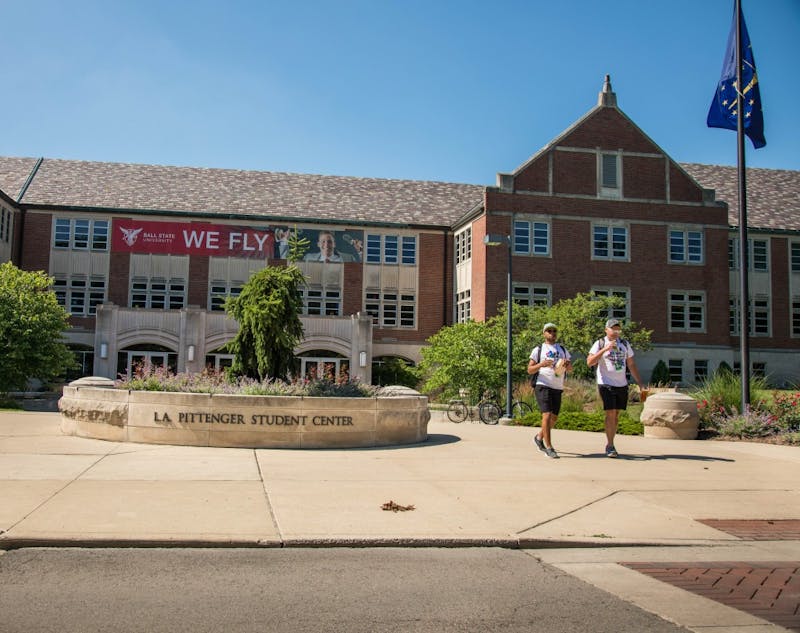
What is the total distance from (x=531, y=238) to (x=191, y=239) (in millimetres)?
16099

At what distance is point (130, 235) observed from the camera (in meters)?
37.9

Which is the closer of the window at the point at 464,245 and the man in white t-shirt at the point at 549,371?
the man in white t-shirt at the point at 549,371

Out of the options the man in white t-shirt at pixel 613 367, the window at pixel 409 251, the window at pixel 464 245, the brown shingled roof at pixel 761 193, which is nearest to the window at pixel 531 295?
the window at pixel 464 245

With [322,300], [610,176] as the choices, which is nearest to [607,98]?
[610,176]

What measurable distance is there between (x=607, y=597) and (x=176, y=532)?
3269 mm

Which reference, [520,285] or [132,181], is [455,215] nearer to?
[520,285]

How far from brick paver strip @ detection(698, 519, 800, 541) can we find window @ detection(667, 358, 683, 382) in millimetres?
29736

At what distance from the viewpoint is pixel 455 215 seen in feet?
135

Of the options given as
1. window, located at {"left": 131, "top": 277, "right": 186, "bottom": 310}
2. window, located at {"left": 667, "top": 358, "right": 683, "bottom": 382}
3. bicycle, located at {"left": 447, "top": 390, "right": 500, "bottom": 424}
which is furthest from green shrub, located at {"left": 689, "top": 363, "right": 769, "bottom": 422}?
window, located at {"left": 131, "top": 277, "right": 186, "bottom": 310}

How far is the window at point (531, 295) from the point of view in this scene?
3538 cm

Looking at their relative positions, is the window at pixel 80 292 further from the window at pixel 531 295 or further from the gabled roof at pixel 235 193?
the window at pixel 531 295

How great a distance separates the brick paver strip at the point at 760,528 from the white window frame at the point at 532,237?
28.5 m

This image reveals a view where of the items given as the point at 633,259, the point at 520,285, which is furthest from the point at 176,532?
the point at 633,259

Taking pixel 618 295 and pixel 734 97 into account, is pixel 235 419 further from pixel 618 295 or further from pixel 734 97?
pixel 618 295
